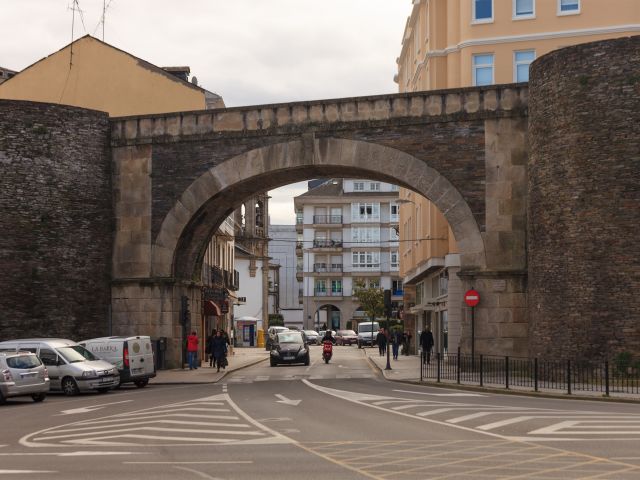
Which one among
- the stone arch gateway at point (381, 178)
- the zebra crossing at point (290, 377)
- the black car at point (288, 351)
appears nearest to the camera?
the stone arch gateway at point (381, 178)

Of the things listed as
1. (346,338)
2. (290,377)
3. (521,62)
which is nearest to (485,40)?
(521,62)

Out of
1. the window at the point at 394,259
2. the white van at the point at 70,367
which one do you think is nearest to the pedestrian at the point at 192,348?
the white van at the point at 70,367

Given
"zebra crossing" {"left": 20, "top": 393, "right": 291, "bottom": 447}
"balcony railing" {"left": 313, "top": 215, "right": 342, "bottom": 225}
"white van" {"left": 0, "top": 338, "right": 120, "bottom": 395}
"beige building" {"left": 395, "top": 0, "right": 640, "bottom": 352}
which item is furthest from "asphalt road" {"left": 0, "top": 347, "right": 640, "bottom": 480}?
"balcony railing" {"left": 313, "top": 215, "right": 342, "bottom": 225}

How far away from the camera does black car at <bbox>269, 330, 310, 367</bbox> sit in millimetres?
45750

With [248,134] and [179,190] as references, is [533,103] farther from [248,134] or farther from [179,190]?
[179,190]

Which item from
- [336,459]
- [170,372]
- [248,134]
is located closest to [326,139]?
[248,134]

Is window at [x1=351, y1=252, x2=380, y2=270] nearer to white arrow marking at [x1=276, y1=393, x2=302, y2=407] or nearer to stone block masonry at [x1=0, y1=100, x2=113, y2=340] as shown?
stone block masonry at [x1=0, y1=100, x2=113, y2=340]

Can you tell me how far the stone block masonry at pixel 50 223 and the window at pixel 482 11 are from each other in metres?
→ 17.2

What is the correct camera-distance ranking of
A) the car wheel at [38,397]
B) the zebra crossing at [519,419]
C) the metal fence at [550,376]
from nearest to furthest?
1. the zebra crossing at [519,419]
2. the metal fence at [550,376]
3. the car wheel at [38,397]

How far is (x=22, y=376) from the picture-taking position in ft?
82.8

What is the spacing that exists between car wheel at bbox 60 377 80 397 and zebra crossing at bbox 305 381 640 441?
8597 mm

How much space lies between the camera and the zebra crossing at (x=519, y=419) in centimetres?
1504

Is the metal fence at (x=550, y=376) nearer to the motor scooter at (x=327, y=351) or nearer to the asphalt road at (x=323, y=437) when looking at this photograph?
the asphalt road at (x=323, y=437)

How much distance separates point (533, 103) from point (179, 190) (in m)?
12.7
